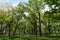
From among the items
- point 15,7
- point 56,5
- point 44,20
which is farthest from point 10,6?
point 56,5

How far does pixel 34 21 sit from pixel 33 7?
6.84m

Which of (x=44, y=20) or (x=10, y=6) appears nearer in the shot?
(x=10, y=6)

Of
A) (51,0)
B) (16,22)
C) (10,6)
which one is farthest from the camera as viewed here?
(16,22)

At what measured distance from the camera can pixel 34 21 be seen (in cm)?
5328

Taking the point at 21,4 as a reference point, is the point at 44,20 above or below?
below

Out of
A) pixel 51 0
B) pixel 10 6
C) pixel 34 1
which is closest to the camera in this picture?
pixel 51 0

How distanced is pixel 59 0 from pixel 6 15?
113ft

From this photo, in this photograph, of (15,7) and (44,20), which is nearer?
(15,7)

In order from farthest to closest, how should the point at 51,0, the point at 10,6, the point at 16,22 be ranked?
1. the point at 16,22
2. the point at 10,6
3. the point at 51,0

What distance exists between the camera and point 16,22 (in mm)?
55094

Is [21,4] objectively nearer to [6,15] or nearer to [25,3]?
[25,3]

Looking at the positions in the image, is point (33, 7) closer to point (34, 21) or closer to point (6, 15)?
point (34, 21)

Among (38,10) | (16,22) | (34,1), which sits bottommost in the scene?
(16,22)

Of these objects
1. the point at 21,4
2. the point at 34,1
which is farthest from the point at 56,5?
the point at 21,4
